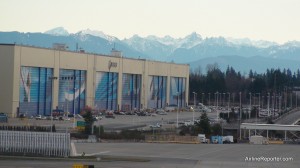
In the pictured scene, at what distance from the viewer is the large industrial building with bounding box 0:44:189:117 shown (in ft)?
283

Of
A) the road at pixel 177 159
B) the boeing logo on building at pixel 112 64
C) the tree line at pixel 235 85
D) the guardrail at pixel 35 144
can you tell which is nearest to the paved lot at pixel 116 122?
the boeing logo on building at pixel 112 64


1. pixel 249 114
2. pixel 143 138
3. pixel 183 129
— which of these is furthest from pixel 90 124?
pixel 249 114

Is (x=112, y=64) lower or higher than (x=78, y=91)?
higher

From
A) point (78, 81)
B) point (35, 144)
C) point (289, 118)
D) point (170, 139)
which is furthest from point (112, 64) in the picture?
point (35, 144)

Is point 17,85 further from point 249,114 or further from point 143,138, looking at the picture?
point 249,114

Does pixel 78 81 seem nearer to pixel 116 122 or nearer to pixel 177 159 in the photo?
pixel 116 122

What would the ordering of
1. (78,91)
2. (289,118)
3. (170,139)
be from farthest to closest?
(289,118) < (78,91) < (170,139)

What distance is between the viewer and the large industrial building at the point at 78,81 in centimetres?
8638

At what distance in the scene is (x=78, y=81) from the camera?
101000 millimetres

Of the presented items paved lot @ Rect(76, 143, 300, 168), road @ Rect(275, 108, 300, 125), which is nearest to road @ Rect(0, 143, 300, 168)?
paved lot @ Rect(76, 143, 300, 168)

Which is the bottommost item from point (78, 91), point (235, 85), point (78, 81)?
point (78, 91)

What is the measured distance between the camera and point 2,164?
35719 mm

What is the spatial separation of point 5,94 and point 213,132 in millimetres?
28729

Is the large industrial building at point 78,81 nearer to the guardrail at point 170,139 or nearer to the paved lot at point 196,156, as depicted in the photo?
the guardrail at point 170,139
